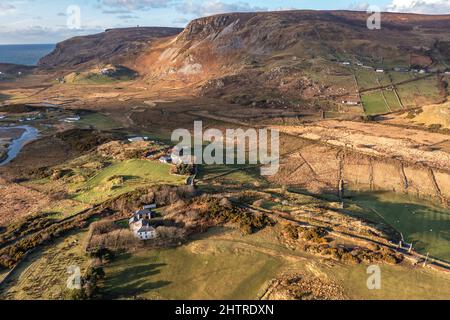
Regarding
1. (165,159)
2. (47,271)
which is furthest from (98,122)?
(47,271)

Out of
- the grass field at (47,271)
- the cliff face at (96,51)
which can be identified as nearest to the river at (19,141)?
the grass field at (47,271)

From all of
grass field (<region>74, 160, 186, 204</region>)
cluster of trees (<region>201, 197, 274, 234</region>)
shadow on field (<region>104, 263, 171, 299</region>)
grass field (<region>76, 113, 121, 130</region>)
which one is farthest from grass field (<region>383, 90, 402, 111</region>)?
shadow on field (<region>104, 263, 171, 299</region>)

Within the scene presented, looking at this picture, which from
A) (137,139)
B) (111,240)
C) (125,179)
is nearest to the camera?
(111,240)

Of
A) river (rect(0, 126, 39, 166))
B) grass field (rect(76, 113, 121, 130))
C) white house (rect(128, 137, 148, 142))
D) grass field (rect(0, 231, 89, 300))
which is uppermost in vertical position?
grass field (rect(76, 113, 121, 130))

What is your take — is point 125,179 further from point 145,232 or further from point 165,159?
point 145,232

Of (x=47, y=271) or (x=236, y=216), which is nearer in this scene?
(x=47, y=271)

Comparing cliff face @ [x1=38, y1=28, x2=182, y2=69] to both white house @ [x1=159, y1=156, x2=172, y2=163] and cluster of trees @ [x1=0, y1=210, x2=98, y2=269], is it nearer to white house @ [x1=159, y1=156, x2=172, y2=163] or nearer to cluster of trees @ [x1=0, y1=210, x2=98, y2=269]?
white house @ [x1=159, y1=156, x2=172, y2=163]
